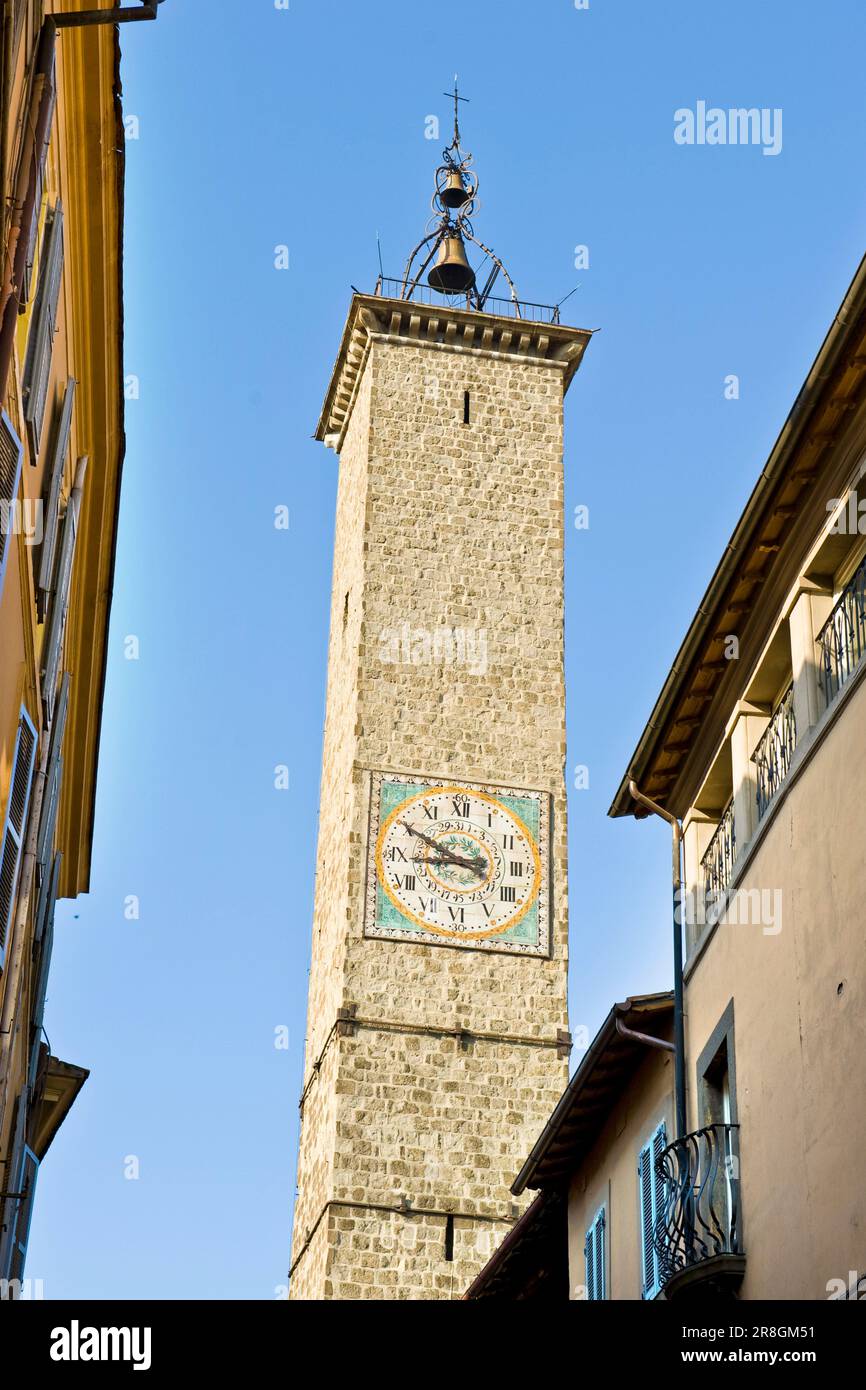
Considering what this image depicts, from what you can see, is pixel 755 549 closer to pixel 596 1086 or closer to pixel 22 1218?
pixel 596 1086

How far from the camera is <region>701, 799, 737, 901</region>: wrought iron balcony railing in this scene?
557 inches

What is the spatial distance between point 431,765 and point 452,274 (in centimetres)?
1282

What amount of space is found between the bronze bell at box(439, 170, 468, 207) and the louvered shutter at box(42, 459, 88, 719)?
3060cm

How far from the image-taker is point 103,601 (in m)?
16.8

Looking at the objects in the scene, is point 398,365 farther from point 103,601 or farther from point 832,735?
point 832,735

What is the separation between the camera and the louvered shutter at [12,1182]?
1476 cm

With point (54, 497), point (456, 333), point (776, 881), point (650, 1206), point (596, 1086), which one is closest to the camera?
point (54, 497)

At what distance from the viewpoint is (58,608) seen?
44.3ft

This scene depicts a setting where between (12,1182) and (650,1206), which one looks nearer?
(12,1182)

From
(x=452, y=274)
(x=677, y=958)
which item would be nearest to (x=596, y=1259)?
(x=677, y=958)

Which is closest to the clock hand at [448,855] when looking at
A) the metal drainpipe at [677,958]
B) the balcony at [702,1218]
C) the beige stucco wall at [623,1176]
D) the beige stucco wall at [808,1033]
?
the beige stucco wall at [623,1176]

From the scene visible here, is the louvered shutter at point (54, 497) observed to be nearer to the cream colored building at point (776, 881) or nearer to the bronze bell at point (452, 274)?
the cream colored building at point (776, 881)

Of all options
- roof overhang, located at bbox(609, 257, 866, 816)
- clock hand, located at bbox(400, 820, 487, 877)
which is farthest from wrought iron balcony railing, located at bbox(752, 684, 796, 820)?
clock hand, located at bbox(400, 820, 487, 877)
